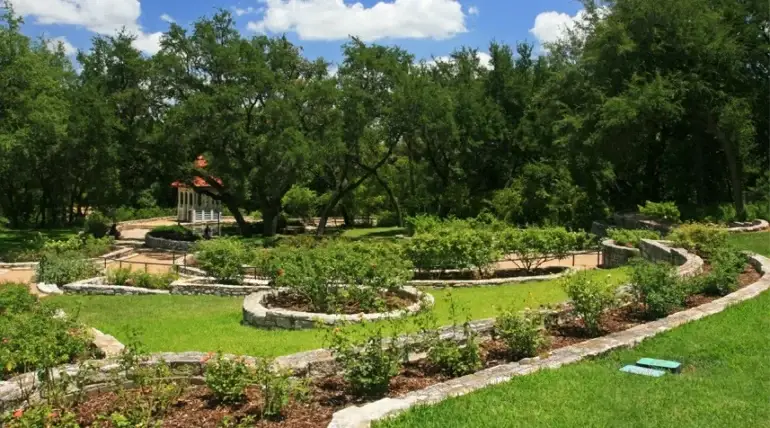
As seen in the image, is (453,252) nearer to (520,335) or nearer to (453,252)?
(453,252)

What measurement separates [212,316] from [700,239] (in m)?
10.9

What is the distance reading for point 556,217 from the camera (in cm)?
3042

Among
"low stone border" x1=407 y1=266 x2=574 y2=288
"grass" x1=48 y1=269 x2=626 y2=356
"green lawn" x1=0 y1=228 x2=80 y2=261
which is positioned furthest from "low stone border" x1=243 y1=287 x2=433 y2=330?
"green lawn" x1=0 y1=228 x2=80 y2=261

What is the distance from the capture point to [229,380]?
223 inches

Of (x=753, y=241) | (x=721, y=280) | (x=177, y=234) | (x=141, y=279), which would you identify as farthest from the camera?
(x=177, y=234)

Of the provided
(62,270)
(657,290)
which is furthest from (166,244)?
(657,290)

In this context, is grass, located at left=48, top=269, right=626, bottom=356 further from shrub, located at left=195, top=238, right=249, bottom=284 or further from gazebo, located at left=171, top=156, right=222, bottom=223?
gazebo, located at left=171, top=156, right=222, bottom=223

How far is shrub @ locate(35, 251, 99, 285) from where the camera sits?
18625mm

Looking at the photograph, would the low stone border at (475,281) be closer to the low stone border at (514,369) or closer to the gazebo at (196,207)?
the low stone border at (514,369)

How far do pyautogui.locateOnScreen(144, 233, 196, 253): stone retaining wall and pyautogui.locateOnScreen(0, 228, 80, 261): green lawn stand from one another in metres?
3.34

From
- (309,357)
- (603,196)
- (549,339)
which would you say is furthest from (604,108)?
(309,357)

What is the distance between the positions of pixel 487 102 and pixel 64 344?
3112 cm

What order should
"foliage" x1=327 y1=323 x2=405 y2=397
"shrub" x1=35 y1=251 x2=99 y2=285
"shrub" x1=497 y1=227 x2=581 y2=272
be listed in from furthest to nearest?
1. "shrub" x1=35 y1=251 x2=99 y2=285
2. "shrub" x1=497 y1=227 x2=581 y2=272
3. "foliage" x1=327 y1=323 x2=405 y2=397

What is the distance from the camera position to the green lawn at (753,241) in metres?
15.6
